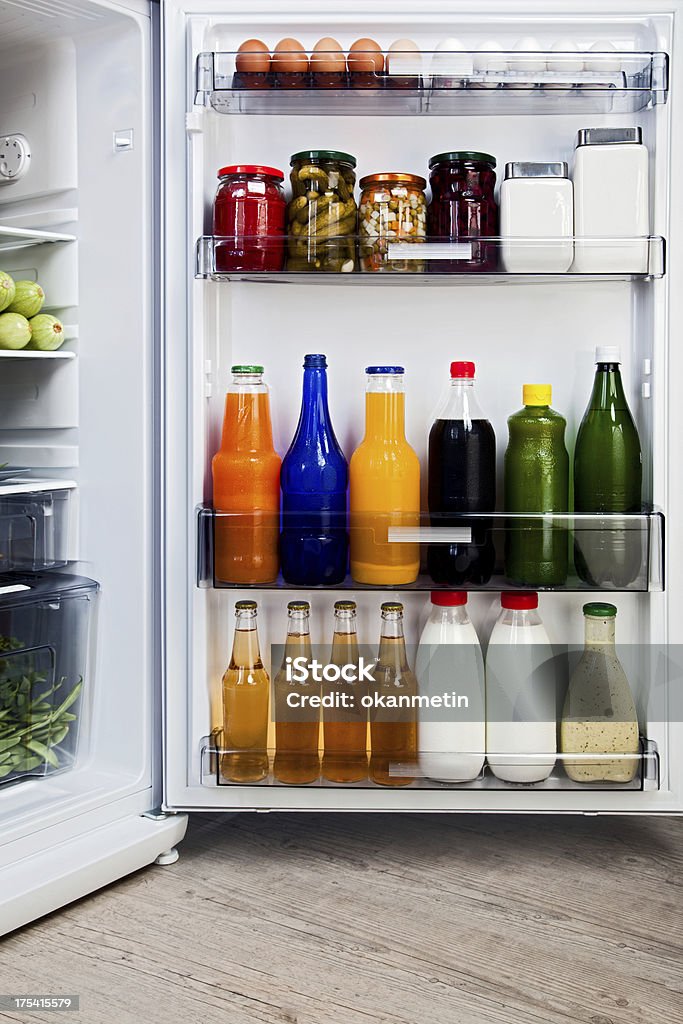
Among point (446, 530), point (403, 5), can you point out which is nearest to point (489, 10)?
point (403, 5)

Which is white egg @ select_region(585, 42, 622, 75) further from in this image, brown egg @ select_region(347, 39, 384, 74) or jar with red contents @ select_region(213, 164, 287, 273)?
jar with red contents @ select_region(213, 164, 287, 273)

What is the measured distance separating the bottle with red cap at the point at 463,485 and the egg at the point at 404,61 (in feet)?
1.38

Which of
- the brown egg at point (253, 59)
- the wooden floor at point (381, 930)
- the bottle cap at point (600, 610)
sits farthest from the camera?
the bottle cap at point (600, 610)

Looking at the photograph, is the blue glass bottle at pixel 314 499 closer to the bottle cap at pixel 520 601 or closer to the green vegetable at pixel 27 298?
the bottle cap at pixel 520 601

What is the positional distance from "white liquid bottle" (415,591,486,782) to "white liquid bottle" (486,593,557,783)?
2cm

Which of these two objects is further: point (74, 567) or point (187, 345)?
point (74, 567)

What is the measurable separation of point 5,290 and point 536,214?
2.67 ft

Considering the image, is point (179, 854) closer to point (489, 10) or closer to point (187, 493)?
point (187, 493)

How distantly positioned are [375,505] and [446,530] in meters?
0.11

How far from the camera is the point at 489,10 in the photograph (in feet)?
4.85

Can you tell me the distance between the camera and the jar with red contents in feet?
4.75

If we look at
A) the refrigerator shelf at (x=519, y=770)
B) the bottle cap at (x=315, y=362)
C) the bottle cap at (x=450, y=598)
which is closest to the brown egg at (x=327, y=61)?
the bottle cap at (x=315, y=362)

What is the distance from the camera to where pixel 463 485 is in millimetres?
1496

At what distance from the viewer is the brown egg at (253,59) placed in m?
1.43
